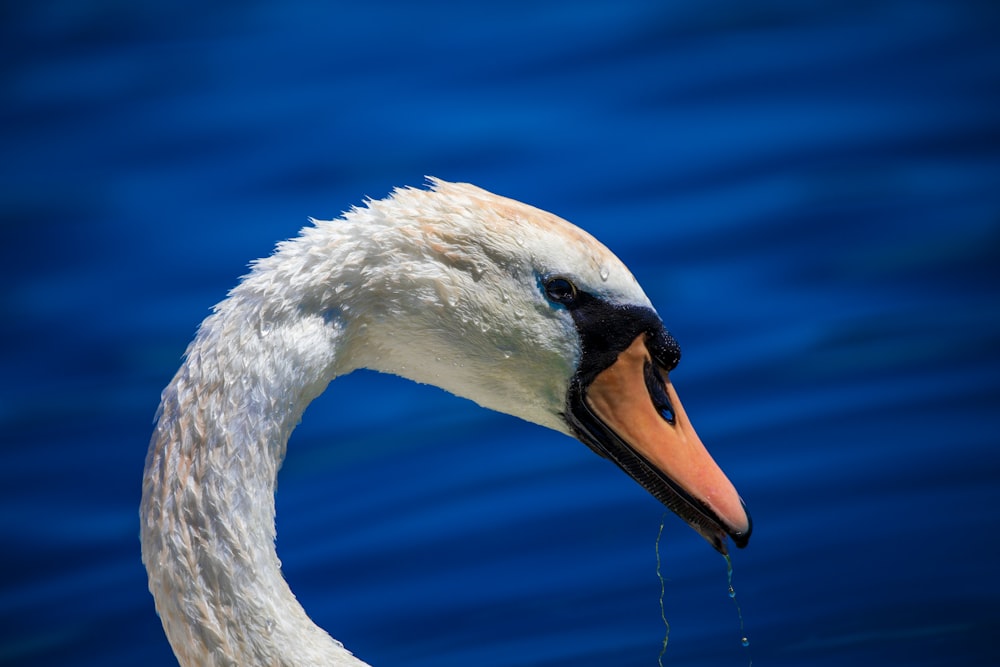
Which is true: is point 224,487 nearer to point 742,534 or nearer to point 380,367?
point 380,367

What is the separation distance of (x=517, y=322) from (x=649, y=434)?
356 millimetres

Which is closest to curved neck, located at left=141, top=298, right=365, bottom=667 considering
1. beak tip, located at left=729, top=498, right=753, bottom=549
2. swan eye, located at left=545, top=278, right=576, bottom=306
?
swan eye, located at left=545, top=278, right=576, bottom=306

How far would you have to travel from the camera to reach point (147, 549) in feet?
8.72

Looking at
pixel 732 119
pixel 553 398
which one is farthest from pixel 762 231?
pixel 553 398

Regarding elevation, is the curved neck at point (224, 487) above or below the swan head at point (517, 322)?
below

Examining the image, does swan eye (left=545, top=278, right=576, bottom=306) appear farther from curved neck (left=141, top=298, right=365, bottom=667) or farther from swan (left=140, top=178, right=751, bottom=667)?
curved neck (left=141, top=298, right=365, bottom=667)

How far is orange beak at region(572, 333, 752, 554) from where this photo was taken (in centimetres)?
285

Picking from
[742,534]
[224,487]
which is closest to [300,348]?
[224,487]

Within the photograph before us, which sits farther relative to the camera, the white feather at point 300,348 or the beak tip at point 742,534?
the beak tip at point 742,534

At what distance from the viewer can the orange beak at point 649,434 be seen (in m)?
2.85

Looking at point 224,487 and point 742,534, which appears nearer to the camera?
point 224,487

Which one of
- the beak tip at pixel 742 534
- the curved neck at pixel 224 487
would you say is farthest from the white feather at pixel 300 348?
the beak tip at pixel 742 534

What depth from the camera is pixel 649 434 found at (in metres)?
2.93

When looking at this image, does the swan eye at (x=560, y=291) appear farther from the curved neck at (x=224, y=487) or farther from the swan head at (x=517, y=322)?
the curved neck at (x=224, y=487)
